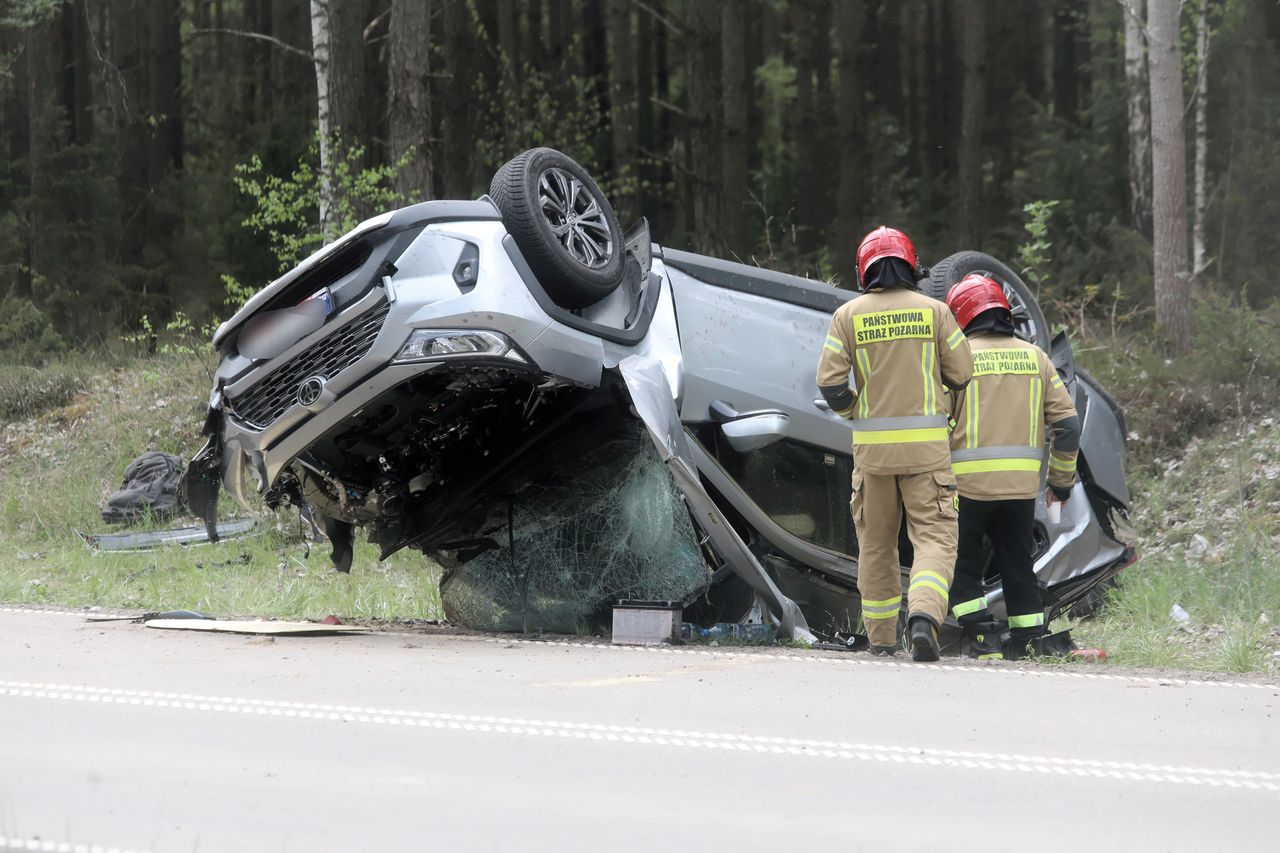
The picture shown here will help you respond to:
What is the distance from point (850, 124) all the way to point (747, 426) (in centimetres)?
1836

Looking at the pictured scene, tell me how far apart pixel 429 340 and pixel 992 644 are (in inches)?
105

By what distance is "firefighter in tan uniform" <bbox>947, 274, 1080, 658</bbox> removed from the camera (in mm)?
5984

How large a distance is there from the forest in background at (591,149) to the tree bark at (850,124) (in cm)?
5

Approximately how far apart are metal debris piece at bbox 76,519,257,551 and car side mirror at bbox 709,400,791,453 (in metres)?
5.90

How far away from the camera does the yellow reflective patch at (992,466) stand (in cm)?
596

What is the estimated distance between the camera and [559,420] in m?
6.47

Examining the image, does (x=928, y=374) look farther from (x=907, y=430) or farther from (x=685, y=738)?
(x=685, y=738)

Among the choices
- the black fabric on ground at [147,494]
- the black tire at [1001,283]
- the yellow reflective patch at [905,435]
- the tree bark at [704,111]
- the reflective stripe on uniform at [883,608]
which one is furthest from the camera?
the tree bark at [704,111]

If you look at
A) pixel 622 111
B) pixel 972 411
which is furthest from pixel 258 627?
pixel 622 111

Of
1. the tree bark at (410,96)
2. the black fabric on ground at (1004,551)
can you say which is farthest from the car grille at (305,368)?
the tree bark at (410,96)

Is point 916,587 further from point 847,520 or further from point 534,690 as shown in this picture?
point 534,690

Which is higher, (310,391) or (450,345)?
(450,345)

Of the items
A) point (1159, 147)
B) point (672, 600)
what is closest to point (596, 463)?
point (672, 600)

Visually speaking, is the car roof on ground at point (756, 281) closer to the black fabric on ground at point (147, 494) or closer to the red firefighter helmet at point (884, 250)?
the red firefighter helmet at point (884, 250)
